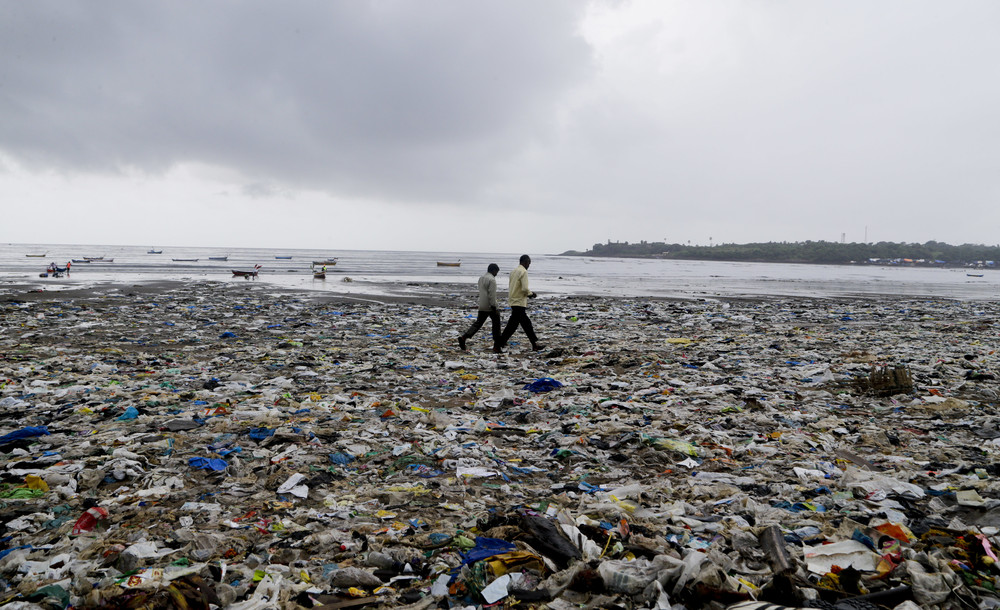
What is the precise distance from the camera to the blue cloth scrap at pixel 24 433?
16.2 feet

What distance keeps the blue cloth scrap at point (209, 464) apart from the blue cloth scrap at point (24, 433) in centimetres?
185

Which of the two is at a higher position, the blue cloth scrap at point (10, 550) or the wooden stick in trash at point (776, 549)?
the wooden stick in trash at point (776, 549)

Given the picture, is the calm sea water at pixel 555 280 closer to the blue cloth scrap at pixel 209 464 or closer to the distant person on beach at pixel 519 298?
the distant person on beach at pixel 519 298

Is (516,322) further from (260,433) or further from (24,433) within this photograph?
(24,433)

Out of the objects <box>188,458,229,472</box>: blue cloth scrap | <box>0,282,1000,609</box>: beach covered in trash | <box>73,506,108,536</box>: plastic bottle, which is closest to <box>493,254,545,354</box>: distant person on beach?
<box>0,282,1000,609</box>: beach covered in trash

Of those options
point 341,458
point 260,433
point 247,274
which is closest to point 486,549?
point 341,458

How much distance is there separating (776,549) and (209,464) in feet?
13.9

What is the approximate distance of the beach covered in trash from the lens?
2.79 meters

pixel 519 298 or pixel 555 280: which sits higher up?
pixel 519 298

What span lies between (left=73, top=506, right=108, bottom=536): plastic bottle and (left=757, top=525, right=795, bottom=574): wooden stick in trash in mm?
4091

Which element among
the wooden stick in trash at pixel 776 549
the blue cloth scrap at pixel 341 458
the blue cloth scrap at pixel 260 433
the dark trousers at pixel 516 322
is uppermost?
the dark trousers at pixel 516 322

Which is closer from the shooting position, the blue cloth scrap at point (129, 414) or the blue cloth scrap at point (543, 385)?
the blue cloth scrap at point (129, 414)

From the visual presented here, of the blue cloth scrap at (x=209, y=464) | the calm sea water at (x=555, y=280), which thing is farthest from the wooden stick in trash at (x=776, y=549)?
the calm sea water at (x=555, y=280)

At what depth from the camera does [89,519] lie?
3504mm
